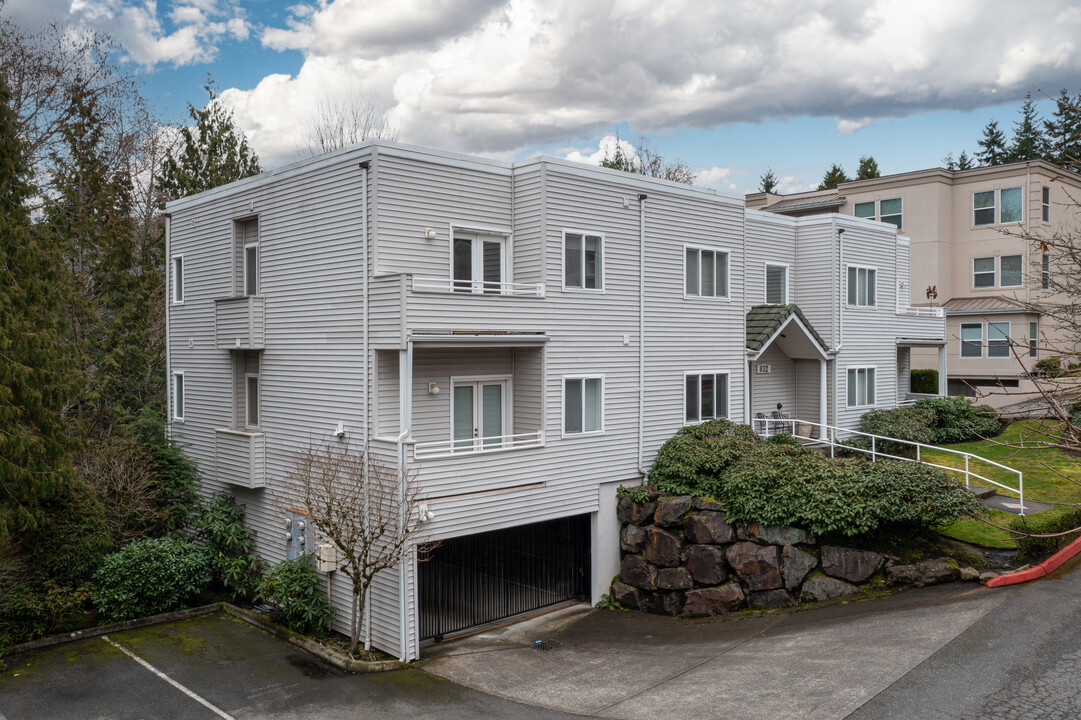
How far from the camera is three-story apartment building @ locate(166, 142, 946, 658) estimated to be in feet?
54.0

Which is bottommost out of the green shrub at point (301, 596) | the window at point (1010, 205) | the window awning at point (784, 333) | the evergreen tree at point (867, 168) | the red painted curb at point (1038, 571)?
the green shrub at point (301, 596)

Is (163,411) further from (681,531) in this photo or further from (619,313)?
(681,531)

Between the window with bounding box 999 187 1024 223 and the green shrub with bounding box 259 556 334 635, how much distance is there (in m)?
32.0

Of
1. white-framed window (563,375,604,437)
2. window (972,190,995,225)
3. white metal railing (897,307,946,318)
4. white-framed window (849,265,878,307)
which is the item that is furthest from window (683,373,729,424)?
window (972,190,995,225)

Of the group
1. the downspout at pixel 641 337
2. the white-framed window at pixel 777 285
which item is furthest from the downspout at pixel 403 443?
the white-framed window at pixel 777 285

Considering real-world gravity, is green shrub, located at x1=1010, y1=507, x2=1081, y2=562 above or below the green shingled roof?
below

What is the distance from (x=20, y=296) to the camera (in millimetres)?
16438

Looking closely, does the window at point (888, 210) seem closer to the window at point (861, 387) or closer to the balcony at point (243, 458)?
the window at point (861, 387)

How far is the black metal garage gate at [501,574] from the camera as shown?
17.3 m

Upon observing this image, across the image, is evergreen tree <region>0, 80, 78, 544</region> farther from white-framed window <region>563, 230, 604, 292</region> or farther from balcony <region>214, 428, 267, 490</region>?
white-framed window <region>563, 230, 604, 292</region>

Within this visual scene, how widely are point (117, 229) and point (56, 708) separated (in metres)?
17.1

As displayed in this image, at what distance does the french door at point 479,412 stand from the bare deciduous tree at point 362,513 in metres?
2.13

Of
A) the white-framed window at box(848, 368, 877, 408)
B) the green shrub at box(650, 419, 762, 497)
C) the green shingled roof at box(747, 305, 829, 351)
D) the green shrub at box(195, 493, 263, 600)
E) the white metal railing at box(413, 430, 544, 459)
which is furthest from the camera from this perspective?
the white-framed window at box(848, 368, 877, 408)

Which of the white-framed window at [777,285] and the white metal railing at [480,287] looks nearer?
the white metal railing at [480,287]
